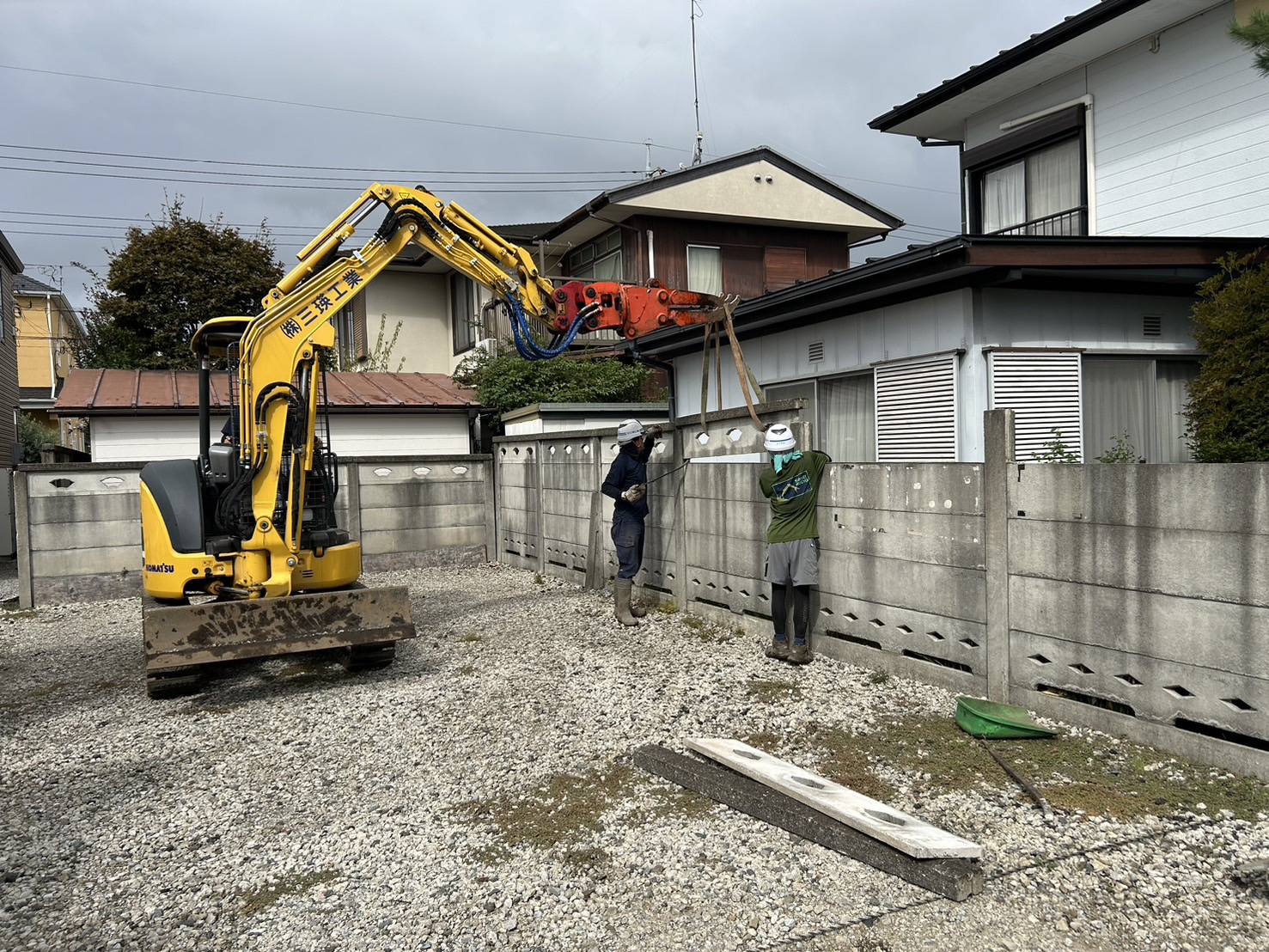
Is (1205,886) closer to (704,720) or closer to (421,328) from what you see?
(704,720)

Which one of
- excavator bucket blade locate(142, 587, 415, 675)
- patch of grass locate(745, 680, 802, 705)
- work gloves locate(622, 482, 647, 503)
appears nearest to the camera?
patch of grass locate(745, 680, 802, 705)

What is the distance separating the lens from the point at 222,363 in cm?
827

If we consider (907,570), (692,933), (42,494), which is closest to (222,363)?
(42,494)

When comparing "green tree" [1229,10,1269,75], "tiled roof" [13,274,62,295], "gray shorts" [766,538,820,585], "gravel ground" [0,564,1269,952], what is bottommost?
"gravel ground" [0,564,1269,952]

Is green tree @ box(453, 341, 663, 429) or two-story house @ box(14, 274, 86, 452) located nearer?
green tree @ box(453, 341, 663, 429)

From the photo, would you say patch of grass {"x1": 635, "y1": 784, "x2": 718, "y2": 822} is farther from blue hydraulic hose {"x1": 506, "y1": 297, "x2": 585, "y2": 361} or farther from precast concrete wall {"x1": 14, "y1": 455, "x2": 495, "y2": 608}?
precast concrete wall {"x1": 14, "y1": 455, "x2": 495, "y2": 608}

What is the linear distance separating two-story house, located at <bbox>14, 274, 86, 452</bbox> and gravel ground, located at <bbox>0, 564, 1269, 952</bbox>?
3679 centimetres

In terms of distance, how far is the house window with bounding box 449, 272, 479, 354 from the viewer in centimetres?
2358

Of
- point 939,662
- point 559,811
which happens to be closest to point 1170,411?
point 939,662

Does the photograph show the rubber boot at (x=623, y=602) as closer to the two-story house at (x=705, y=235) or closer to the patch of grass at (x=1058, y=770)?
the patch of grass at (x=1058, y=770)

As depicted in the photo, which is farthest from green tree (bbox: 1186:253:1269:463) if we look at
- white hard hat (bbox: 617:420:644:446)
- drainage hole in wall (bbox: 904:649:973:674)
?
white hard hat (bbox: 617:420:644:446)

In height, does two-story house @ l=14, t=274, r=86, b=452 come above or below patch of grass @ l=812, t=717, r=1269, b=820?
above

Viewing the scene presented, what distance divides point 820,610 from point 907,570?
106cm

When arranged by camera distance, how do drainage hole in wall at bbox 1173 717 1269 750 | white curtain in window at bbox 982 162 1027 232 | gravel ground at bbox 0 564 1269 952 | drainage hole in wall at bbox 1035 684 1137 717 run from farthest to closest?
white curtain in window at bbox 982 162 1027 232 < drainage hole in wall at bbox 1035 684 1137 717 < drainage hole in wall at bbox 1173 717 1269 750 < gravel ground at bbox 0 564 1269 952
